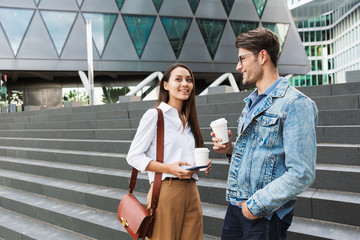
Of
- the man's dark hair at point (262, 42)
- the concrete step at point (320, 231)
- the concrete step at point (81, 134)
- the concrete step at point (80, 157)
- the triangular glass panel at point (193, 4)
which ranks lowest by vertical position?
the concrete step at point (320, 231)

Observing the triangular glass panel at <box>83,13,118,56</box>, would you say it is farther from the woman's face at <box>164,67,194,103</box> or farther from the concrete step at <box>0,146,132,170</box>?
the woman's face at <box>164,67,194,103</box>

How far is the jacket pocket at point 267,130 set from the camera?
1.49 m

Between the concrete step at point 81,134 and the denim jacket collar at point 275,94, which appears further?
the concrete step at point 81,134

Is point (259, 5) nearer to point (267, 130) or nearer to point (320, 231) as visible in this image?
point (320, 231)

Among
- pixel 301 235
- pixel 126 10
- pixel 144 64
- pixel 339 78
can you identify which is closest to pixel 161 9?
pixel 126 10

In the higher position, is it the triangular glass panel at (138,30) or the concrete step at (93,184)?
the triangular glass panel at (138,30)

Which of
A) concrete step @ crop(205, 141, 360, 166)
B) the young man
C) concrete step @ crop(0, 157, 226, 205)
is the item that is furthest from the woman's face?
concrete step @ crop(205, 141, 360, 166)

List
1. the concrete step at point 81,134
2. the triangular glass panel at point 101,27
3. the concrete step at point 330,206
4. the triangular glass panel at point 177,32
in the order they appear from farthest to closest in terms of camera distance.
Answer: the triangular glass panel at point 177,32 < the triangular glass panel at point 101,27 < the concrete step at point 81,134 < the concrete step at point 330,206

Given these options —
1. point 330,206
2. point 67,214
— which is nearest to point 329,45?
point 330,206

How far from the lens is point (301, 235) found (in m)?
2.83

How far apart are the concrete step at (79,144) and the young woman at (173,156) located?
3.78 meters

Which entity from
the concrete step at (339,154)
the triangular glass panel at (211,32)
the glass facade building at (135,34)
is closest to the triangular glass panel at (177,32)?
the glass facade building at (135,34)

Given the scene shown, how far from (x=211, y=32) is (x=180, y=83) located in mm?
19819

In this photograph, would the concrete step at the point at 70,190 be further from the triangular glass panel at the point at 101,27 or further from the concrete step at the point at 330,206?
the triangular glass panel at the point at 101,27
